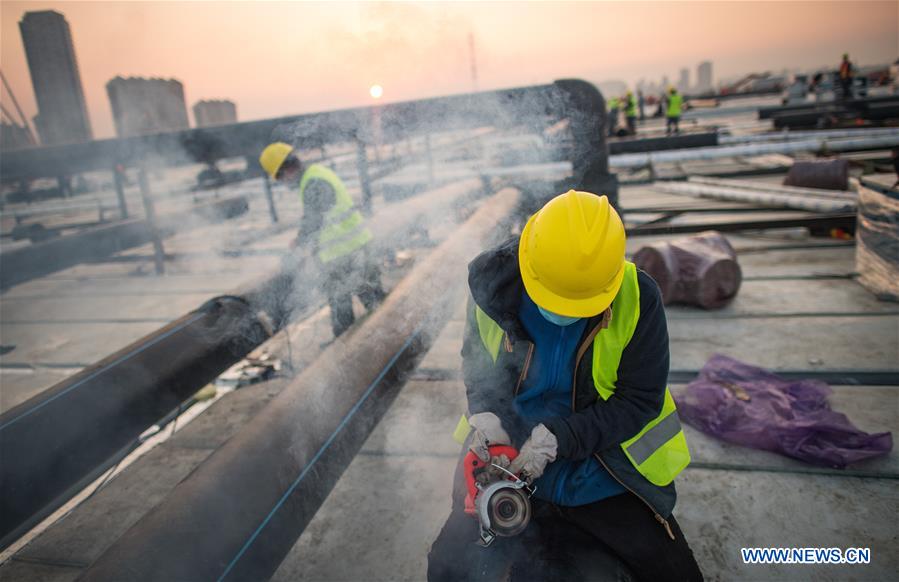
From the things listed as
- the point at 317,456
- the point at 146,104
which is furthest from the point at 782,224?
the point at 146,104

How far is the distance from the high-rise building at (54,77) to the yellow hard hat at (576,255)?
36.1 ft

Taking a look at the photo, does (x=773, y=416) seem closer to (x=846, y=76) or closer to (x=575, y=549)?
(x=575, y=549)

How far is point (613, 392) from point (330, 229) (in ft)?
9.11

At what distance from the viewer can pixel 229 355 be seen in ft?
9.12

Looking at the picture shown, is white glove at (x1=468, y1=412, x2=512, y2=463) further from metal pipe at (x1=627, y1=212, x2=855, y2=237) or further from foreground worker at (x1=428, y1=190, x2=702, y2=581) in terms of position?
metal pipe at (x1=627, y1=212, x2=855, y2=237)

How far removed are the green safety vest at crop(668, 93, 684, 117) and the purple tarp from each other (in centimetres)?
1432

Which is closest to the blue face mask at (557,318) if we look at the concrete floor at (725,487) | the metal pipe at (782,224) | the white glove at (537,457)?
the white glove at (537,457)

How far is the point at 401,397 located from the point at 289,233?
21.2 feet

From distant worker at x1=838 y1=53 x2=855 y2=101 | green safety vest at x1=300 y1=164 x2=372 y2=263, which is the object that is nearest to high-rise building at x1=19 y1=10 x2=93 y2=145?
green safety vest at x1=300 y1=164 x2=372 y2=263

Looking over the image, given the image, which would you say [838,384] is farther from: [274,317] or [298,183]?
[298,183]

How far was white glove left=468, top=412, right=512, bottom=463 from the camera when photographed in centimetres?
149

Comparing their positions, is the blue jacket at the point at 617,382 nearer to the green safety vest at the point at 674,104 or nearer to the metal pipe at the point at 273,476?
the metal pipe at the point at 273,476

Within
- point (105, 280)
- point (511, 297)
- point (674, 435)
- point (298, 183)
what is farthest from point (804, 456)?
point (105, 280)

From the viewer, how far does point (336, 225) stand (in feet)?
12.4
